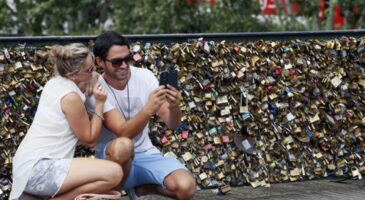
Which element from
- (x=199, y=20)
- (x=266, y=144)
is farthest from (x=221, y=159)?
(x=199, y=20)

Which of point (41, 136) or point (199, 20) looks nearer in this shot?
point (41, 136)

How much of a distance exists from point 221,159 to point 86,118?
2351 mm

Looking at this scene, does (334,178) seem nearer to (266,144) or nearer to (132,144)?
(266,144)

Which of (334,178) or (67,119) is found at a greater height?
(67,119)

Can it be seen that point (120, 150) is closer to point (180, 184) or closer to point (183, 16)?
point (180, 184)

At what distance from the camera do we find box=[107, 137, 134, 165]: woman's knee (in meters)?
5.66

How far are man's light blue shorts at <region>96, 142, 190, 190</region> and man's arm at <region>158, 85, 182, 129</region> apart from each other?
25 centimetres

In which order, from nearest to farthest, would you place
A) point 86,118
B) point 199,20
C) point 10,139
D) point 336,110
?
point 86,118
point 10,139
point 336,110
point 199,20

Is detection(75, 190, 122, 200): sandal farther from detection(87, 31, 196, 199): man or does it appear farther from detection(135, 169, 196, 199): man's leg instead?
detection(135, 169, 196, 199): man's leg

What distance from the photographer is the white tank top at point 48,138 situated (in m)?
5.56

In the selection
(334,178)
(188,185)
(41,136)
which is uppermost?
(41,136)

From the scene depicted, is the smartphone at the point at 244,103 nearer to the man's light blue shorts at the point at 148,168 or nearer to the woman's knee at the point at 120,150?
the man's light blue shorts at the point at 148,168

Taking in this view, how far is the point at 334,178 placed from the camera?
834 cm

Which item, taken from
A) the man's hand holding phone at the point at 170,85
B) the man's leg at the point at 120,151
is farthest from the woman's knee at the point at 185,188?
the man's hand holding phone at the point at 170,85
